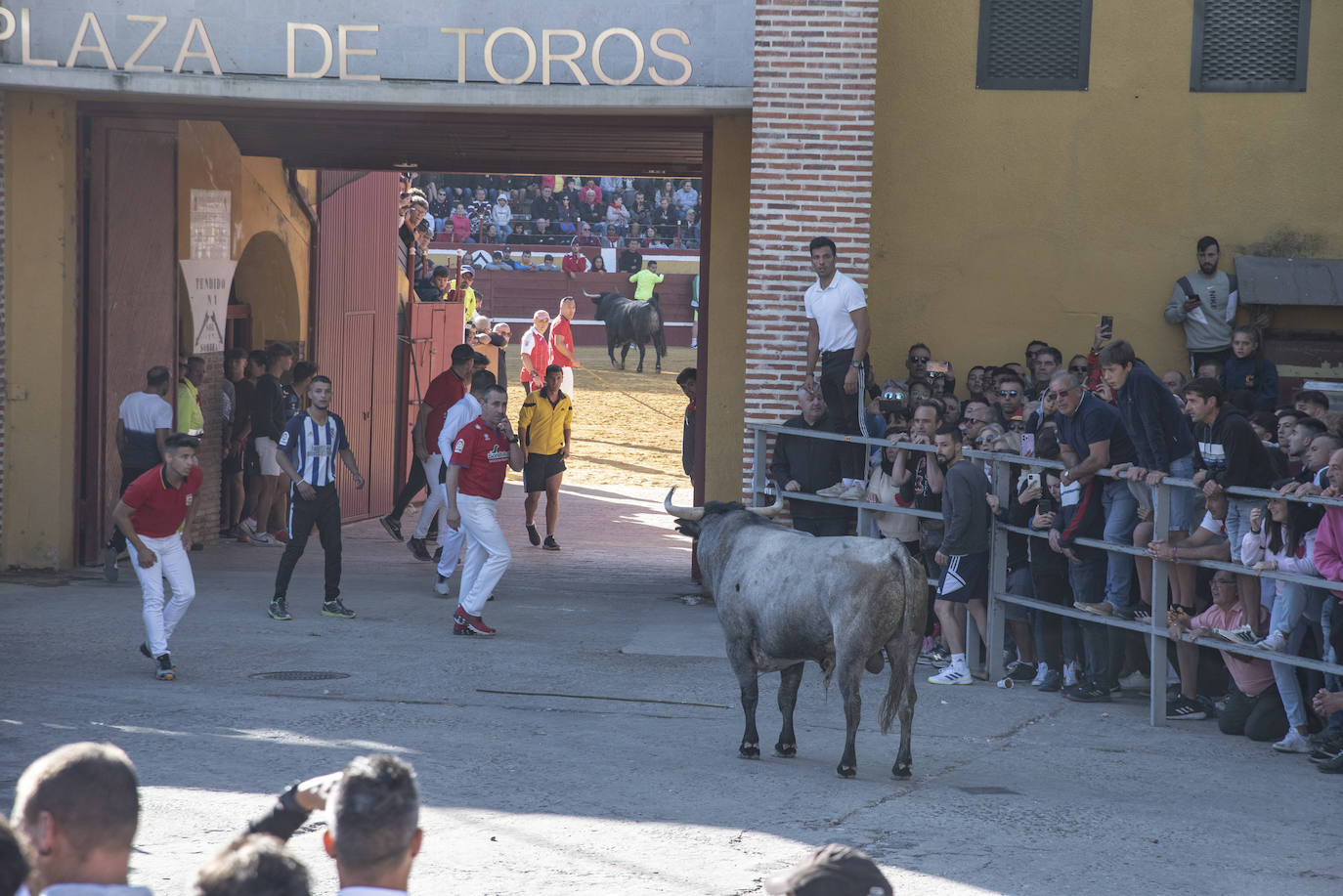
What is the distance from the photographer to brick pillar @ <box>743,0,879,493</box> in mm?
13133

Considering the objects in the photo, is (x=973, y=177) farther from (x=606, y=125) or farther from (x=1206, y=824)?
(x=1206, y=824)

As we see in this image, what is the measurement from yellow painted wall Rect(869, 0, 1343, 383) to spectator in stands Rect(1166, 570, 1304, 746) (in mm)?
4830

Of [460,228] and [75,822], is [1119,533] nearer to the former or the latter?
[75,822]

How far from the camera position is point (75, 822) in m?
3.32

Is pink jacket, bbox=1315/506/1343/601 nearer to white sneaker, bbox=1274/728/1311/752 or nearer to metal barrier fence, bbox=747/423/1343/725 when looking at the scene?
metal barrier fence, bbox=747/423/1343/725

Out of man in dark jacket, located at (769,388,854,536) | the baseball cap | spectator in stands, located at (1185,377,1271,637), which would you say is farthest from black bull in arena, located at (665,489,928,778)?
the baseball cap

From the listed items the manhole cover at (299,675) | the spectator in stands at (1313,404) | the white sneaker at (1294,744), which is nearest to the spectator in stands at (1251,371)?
the spectator in stands at (1313,404)

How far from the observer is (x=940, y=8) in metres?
14.1

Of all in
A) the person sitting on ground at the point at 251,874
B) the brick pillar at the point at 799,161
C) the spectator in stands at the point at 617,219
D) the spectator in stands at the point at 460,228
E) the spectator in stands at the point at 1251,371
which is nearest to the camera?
the person sitting on ground at the point at 251,874

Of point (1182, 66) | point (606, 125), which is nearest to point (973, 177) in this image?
point (1182, 66)

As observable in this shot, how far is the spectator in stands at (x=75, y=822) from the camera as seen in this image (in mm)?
3305

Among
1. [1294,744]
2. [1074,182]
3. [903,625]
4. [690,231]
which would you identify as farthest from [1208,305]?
[690,231]

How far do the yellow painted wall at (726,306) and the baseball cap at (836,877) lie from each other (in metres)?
11.1

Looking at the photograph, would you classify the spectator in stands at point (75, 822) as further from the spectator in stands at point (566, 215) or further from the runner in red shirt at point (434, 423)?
the spectator in stands at point (566, 215)
